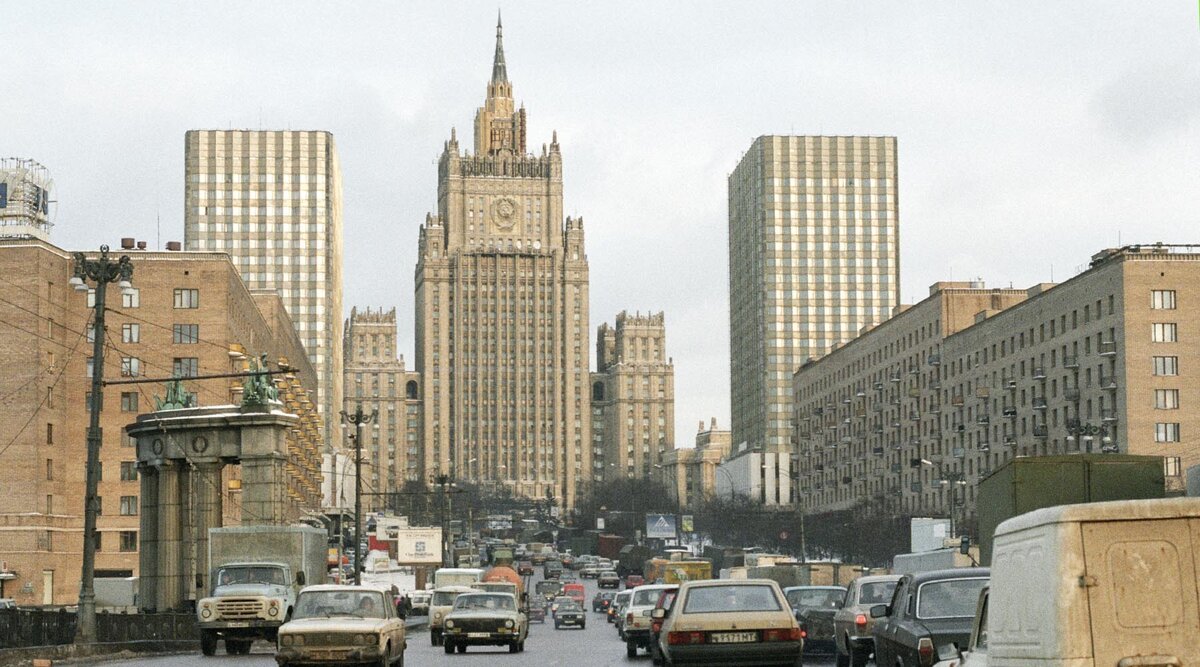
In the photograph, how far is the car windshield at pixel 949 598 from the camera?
21.4 m

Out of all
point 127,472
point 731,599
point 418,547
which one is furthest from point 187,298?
point 731,599

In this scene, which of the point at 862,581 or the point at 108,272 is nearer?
the point at 862,581

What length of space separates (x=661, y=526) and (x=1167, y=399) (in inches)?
2394

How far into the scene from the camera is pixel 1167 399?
107062mm

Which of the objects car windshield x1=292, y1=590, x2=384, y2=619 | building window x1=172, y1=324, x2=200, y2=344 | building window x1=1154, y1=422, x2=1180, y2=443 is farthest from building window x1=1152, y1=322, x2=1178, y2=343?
car windshield x1=292, y1=590, x2=384, y2=619

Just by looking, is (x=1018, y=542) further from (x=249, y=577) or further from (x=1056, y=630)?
(x=249, y=577)

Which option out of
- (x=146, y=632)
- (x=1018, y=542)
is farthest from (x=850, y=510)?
(x=1018, y=542)

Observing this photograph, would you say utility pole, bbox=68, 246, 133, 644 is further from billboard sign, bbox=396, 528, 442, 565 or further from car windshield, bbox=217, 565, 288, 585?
billboard sign, bbox=396, 528, 442, 565

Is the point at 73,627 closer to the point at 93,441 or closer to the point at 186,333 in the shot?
the point at 93,441

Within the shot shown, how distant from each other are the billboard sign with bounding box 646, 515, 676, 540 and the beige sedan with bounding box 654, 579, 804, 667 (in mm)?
134259

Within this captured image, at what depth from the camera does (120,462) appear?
109 metres

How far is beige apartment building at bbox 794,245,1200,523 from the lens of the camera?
106188 millimetres

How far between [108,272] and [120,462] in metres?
70.2

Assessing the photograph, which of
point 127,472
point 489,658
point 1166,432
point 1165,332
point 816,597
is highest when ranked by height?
point 1165,332
